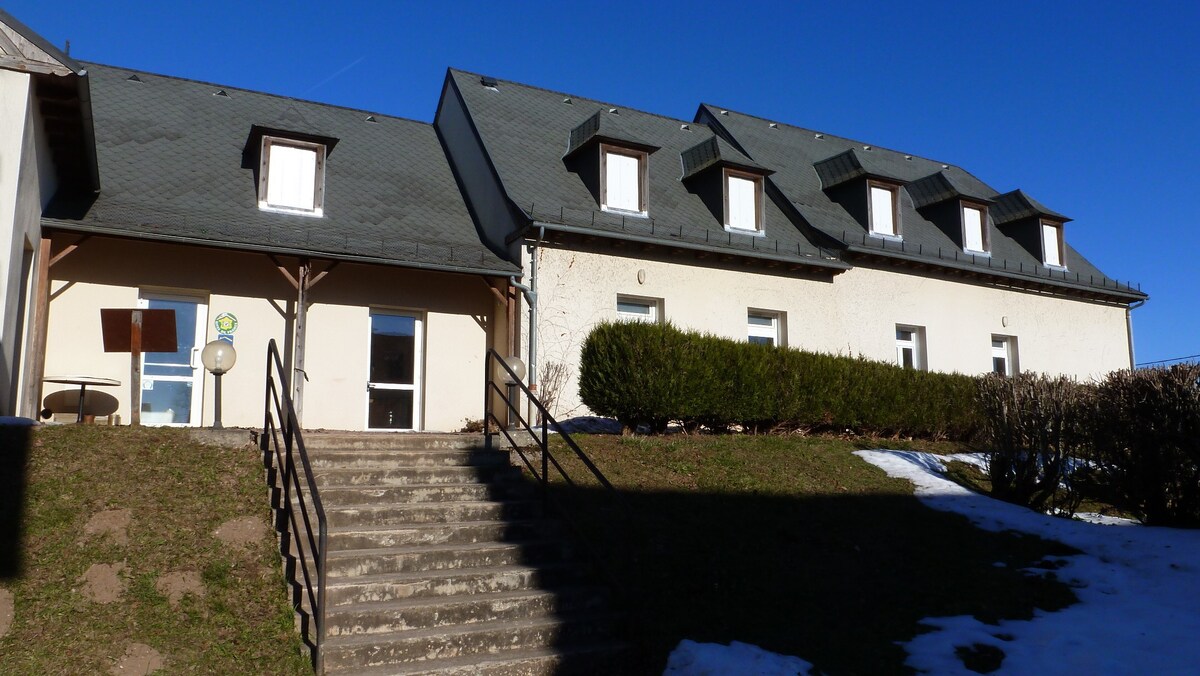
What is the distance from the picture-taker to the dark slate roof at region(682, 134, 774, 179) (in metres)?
16.0

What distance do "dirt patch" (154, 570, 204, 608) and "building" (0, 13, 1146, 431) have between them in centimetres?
349

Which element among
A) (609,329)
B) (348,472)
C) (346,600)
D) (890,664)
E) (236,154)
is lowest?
(890,664)

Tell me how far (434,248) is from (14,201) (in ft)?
20.1

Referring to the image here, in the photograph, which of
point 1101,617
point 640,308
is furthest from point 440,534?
point 640,308

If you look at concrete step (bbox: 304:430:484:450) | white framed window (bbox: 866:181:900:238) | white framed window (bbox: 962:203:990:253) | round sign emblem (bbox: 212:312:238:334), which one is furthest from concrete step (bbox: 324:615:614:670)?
white framed window (bbox: 962:203:990:253)

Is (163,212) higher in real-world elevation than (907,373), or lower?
higher

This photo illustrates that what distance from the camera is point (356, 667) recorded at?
5.76 meters

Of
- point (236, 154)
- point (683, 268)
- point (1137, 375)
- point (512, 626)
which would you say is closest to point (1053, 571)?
point (1137, 375)

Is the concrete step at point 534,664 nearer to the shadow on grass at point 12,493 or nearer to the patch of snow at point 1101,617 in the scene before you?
the patch of snow at point 1101,617

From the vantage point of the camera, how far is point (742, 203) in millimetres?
16000

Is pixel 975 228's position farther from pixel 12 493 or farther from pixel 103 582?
pixel 12 493

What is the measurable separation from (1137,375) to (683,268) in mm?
6828

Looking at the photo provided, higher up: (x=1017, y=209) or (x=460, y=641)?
(x=1017, y=209)

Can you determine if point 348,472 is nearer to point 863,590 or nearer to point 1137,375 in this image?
point 863,590
